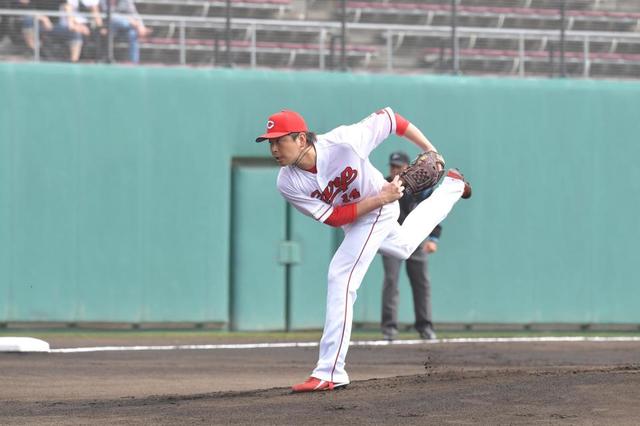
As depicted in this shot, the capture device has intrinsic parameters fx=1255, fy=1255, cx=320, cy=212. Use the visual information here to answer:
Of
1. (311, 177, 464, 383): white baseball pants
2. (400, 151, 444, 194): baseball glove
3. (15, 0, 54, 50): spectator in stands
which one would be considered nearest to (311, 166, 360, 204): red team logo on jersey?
Result: (311, 177, 464, 383): white baseball pants

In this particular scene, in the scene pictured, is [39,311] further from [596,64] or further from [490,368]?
[596,64]

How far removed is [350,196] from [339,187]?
149 millimetres

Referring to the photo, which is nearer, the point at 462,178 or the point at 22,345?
the point at 462,178

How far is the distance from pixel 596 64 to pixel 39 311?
24.7 ft

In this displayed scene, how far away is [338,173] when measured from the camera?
7.96 metres

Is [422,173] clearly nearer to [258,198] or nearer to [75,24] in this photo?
[258,198]

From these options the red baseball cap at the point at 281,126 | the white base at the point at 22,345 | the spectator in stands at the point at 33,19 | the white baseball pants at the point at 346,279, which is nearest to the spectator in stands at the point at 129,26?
the spectator in stands at the point at 33,19

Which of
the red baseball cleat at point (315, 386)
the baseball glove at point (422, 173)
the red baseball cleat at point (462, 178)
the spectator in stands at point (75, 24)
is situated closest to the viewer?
the red baseball cleat at point (315, 386)

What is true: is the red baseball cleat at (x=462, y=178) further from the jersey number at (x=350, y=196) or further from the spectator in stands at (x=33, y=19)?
the spectator in stands at (x=33, y=19)

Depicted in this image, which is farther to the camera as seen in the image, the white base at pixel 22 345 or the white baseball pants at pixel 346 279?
the white base at pixel 22 345

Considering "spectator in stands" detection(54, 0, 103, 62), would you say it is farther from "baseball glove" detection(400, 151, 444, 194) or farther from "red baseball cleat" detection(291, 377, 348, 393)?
"red baseball cleat" detection(291, 377, 348, 393)

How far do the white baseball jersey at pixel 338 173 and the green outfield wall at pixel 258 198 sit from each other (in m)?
6.76

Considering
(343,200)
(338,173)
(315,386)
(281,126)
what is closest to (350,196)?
(343,200)

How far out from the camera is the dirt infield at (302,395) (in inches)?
269
